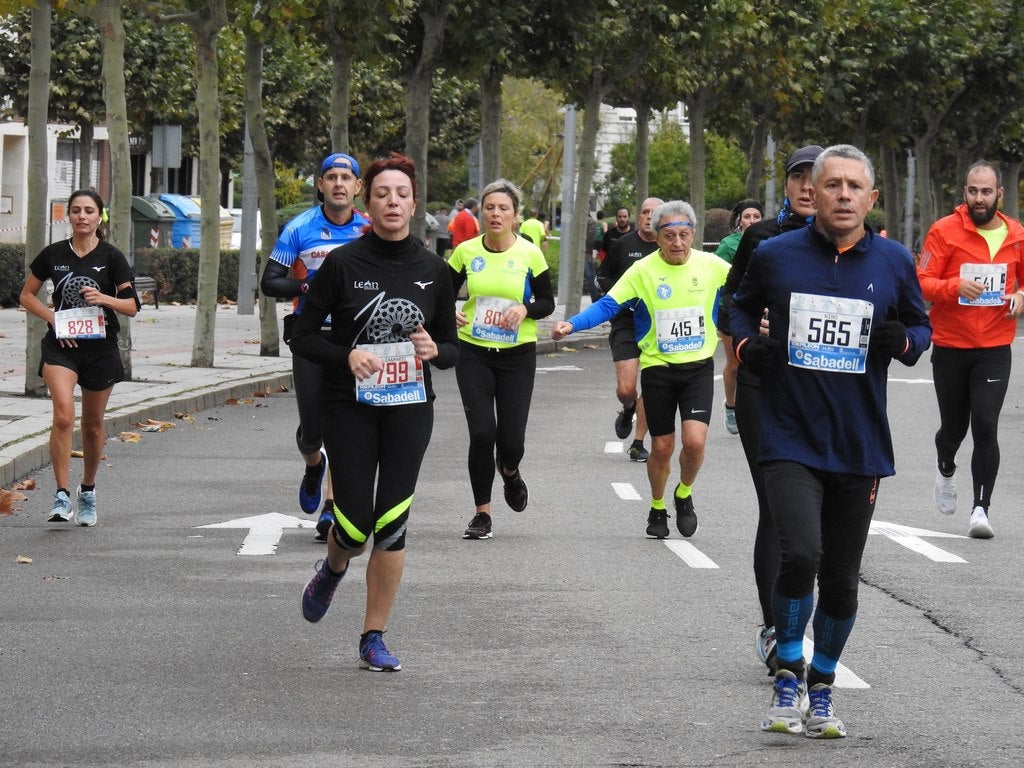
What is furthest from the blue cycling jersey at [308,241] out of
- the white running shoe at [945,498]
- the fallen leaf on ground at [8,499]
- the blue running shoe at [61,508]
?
the white running shoe at [945,498]

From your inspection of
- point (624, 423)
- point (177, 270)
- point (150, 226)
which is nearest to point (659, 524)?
point (624, 423)

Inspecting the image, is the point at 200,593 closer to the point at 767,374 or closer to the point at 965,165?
the point at 767,374

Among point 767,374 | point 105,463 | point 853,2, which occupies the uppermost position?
point 853,2

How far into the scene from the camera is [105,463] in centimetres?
1407

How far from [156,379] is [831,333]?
1428cm

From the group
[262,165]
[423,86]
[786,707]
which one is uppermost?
[423,86]

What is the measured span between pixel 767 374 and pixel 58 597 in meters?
3.80

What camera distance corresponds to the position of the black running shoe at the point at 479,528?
35.0ft

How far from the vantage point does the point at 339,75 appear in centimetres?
2545

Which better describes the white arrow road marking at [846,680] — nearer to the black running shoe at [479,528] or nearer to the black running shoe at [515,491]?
the black running shoe at [479,528]

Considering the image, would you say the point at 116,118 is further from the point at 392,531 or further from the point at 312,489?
the point at 392,531

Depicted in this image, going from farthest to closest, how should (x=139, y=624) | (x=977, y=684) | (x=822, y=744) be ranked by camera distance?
(x=139, y=624) → (x=977, y=684) → (x=822, y=744)

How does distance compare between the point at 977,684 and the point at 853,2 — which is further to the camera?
the point at 853,2

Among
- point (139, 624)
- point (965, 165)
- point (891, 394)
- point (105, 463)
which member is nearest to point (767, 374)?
point (139, 624)
